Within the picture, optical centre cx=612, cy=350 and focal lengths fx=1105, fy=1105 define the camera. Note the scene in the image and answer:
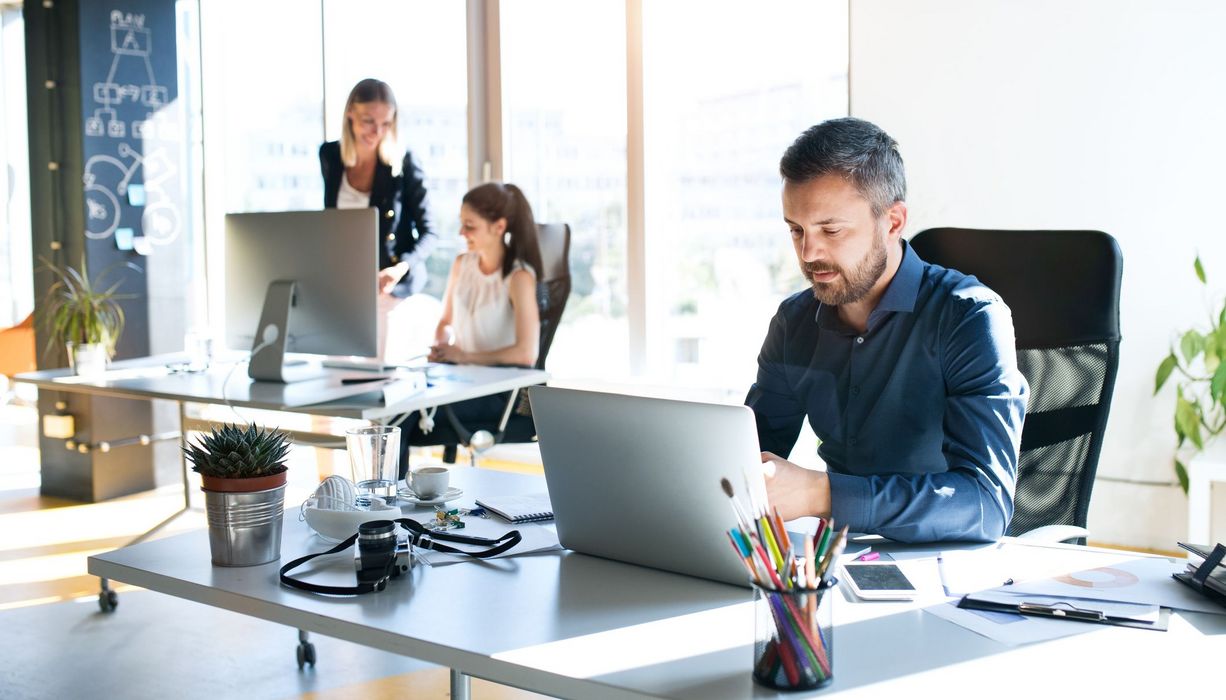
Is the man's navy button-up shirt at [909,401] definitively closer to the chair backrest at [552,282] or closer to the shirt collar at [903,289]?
the shirt collar at [903,289]

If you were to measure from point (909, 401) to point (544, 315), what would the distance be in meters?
2.18

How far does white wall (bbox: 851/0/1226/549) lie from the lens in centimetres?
357

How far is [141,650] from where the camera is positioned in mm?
3018

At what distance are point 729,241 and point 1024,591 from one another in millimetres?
3527

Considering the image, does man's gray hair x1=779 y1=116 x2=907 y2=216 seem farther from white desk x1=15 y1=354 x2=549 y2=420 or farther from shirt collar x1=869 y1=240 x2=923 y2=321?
white desk x1=15 y1=354 x2=549 y2=420

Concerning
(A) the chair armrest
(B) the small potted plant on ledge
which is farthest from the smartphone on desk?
(B) the small potted plant on ledge

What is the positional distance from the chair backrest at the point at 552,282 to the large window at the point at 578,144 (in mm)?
1210

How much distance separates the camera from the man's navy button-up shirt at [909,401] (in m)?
1.49

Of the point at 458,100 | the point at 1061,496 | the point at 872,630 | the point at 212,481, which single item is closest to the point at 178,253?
the point at 458,100

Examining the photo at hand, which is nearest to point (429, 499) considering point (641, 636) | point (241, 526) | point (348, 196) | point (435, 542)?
point (435, 542)

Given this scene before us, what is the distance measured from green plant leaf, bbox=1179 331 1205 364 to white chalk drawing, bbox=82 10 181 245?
13.6ft

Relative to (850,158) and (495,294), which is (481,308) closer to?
(495,294)

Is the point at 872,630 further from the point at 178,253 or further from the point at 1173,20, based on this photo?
the point at 178,253

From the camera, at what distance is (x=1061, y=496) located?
196cm
